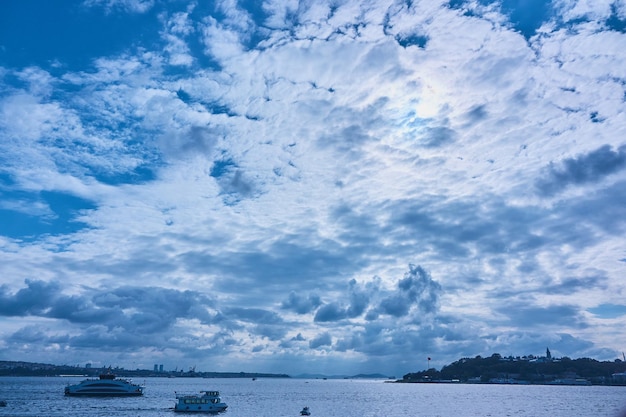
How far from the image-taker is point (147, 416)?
159 meters

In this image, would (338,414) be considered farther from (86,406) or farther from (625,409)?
(625,409)

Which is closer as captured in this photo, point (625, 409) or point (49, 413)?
point (625, 409)

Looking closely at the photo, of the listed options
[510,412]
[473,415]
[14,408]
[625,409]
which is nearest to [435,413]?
[473,415]

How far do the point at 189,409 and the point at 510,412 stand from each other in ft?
370

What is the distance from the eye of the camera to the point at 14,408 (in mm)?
174750

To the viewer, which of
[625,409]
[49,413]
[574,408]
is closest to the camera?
[625,409]

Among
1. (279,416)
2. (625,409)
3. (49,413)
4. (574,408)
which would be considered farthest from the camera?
(574,408)

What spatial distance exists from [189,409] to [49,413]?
4307 centimetres

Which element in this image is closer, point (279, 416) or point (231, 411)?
point (279, 416)

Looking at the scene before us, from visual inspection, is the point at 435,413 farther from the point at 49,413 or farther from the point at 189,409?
the point at 49,413

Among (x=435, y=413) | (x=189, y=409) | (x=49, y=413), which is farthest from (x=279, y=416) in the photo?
(x=49, y=413)

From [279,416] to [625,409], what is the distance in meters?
171

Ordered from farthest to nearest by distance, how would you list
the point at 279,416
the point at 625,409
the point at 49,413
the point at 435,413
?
the point at 435,413
the point at 279,416
the point at 49,413
the point at 625,409

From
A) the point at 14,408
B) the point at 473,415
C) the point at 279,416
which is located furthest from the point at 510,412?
the point at 14,408
